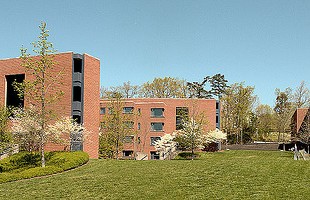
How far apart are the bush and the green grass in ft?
6.72

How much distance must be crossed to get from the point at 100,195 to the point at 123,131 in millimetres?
22191

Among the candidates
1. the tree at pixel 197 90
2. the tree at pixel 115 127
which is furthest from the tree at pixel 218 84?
the tree at pixel 115 127

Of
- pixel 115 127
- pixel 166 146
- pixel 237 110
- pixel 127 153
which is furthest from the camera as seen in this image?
pixel 237 110

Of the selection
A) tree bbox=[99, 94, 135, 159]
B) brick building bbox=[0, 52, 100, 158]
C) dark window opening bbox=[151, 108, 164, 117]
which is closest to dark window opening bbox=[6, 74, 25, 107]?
brick building bbox=[0, 52, 100, 158]

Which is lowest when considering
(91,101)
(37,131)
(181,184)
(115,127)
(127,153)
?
(127,153)

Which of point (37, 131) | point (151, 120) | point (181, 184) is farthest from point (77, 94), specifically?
point (151, 120)

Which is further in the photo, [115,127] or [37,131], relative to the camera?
[115,127]

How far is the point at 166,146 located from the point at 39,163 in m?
26.1

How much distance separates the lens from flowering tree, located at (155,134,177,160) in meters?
51.4

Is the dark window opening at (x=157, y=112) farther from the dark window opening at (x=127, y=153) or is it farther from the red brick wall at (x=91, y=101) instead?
the red brick wall at (x=91, y=101)

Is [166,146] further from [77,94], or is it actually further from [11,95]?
[11,95]

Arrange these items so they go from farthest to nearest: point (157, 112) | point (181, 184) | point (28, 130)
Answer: point (157, 112), point (28, 130), point (181, 184)

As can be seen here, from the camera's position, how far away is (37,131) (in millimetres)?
29406

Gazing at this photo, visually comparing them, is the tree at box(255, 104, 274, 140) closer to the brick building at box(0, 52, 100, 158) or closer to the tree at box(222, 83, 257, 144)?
the tree at box(222, 83, 257, 144)
